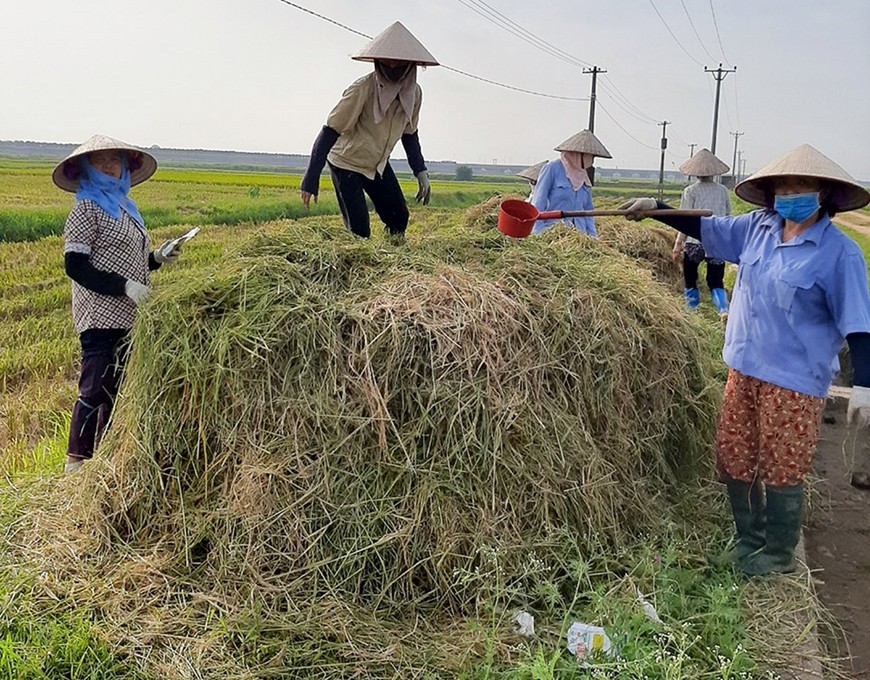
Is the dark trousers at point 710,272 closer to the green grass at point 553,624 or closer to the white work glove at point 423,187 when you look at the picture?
the white work glove at point 423,187

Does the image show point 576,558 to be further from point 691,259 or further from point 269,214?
point 269,214

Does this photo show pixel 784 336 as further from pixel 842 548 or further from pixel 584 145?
pixel 584 145

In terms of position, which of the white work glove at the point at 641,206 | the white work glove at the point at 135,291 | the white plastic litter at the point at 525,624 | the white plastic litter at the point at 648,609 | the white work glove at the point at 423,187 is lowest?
the white plastic litter at the point at 525,624

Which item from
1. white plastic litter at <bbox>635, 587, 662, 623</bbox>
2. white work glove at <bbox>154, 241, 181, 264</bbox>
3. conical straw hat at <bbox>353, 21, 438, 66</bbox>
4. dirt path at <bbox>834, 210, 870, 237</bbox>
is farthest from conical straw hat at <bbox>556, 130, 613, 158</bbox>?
dirt path at <bbox>834, 210, 870, 237</bbox>

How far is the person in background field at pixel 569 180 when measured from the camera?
553 cm

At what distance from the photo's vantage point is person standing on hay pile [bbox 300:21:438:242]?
3863 mm

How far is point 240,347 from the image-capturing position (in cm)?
260

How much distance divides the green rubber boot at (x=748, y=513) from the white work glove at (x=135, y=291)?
2642 mm

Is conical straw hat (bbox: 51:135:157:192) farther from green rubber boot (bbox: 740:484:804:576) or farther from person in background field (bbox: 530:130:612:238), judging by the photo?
green rubber boot (bbox: 740:484:804:576)

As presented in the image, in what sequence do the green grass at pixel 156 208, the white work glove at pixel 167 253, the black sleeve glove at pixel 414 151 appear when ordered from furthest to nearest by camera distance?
1. the green grass at pixel 156 208
2. the black sleeve glove at pixel 414 151
3. the white work glove at pixel 167 253

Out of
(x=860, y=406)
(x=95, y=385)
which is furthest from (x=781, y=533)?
(x=95, y=385)

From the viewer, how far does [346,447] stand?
2568mm

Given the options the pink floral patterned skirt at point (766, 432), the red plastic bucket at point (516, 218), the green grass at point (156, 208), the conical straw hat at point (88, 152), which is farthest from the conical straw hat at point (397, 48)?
the green grass at point (156, 208)

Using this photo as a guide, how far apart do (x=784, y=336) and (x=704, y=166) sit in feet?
14.9
